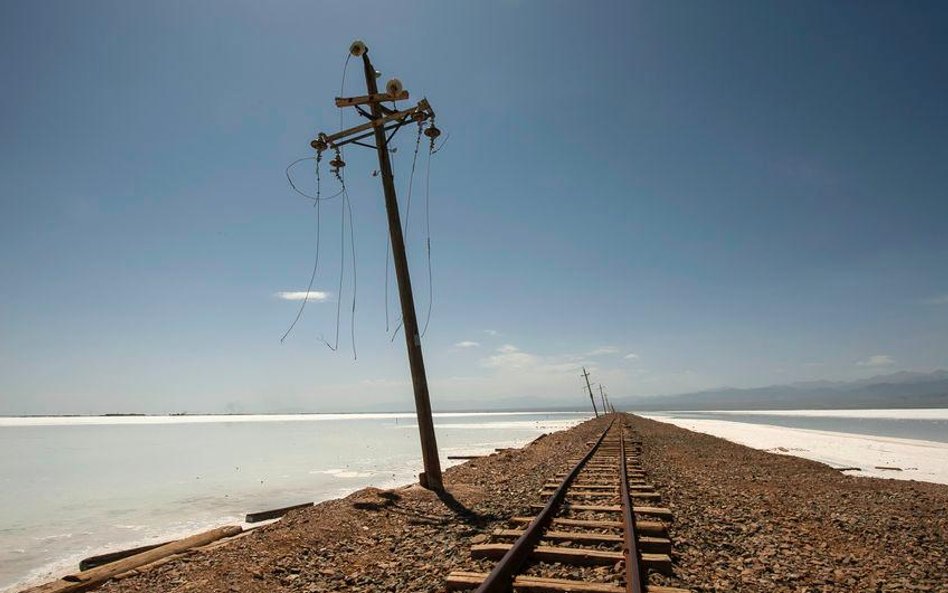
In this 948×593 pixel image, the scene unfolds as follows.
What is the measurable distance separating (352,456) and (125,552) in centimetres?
2057

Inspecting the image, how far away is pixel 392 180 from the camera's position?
11.3m

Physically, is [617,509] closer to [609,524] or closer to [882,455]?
[609,524]

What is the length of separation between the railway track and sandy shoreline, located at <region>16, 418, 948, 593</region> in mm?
291

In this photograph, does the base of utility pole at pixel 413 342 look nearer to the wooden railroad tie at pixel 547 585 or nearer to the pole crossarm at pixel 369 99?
the pole crossarm at pixel 369 99

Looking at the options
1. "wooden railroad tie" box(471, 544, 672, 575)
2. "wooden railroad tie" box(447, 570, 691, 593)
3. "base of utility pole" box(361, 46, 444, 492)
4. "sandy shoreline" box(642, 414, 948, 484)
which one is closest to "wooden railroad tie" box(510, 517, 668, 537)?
"wooden railroad tie" box(471, 544, 672, 575)

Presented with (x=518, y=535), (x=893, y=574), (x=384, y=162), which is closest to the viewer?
(x=893, y=574)

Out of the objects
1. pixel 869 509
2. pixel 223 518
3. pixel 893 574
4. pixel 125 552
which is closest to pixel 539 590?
pixel 893 574

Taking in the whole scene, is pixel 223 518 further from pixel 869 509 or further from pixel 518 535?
pixel 869 509

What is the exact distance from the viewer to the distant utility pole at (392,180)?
10594mm

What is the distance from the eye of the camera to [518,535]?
5977mm

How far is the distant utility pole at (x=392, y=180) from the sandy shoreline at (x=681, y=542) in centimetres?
114

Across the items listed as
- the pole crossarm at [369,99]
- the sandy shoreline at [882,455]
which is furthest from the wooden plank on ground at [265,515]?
the sandy shoreline at [882,455]

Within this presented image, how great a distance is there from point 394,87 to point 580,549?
32.8 feet

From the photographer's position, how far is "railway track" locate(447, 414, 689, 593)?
4469 mm
